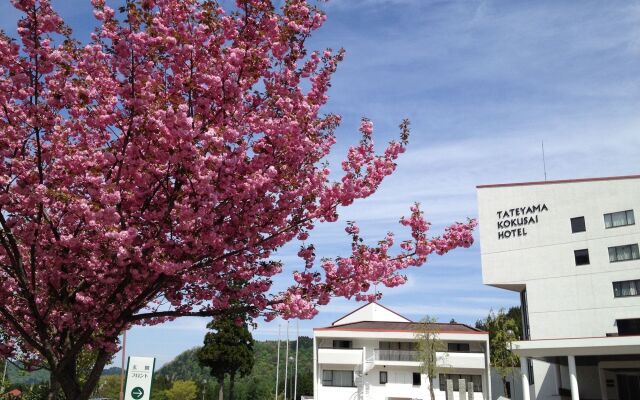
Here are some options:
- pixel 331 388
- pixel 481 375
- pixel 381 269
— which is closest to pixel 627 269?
pixel 481 375

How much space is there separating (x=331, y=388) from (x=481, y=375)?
11.9m

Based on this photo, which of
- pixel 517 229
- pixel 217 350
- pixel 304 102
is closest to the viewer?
pixel 304 102

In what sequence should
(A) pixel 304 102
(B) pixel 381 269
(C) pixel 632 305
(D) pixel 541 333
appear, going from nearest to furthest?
(A) pixel 304 102 < (B) pixel 381 269 < (C) pixel 632 305 < (D) pixel 541 333

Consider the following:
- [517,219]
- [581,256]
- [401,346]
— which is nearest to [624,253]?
[581,256]

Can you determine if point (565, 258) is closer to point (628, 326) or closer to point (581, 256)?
point (581, 256)

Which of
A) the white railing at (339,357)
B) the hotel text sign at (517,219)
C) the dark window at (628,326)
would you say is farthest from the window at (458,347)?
the dark window at (628,326)

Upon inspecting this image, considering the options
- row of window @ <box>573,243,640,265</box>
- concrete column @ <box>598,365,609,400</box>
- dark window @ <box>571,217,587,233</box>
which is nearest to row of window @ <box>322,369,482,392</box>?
concrete column @ <box>598,365,609,400</box>

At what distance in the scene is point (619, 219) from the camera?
39.0m

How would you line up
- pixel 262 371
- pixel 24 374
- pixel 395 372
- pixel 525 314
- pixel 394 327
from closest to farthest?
pixel 24 374 < pixel 525 314 < pixel 395 372 < pixel 394 327 < pixel 262 371

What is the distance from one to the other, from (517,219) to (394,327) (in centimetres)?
1353

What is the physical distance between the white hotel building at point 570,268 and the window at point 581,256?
71mm

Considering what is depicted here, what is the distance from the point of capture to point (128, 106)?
7688 mm

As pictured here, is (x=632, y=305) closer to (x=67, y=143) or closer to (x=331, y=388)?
(x=331, y=388)

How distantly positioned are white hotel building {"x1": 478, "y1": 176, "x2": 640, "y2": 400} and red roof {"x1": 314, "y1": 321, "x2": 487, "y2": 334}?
5.67 m
